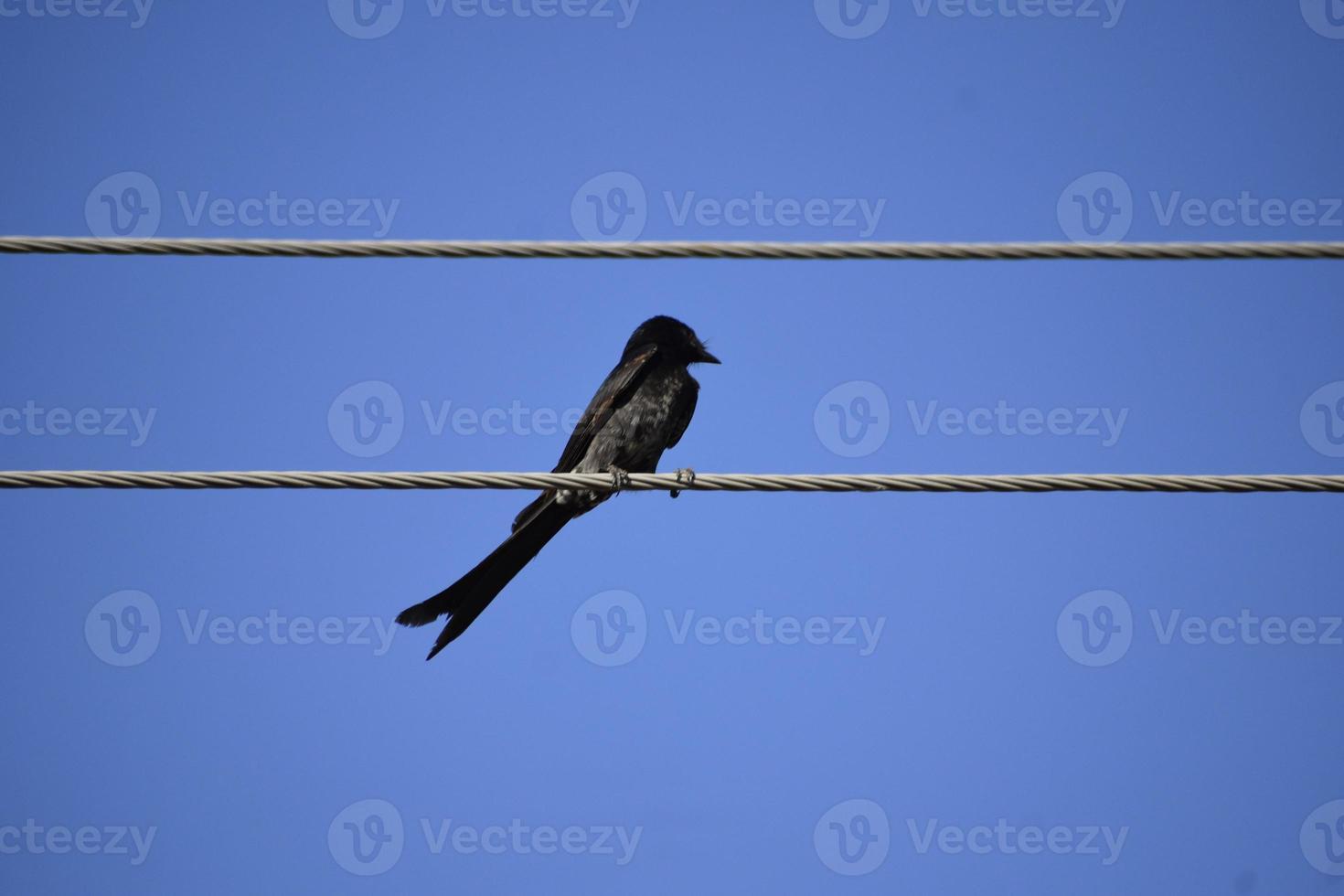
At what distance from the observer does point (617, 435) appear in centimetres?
676

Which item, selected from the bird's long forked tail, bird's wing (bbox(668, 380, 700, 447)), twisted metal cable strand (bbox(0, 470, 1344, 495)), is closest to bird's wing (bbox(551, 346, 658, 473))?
bird's wing (bbox(668, 380, 700, 447))

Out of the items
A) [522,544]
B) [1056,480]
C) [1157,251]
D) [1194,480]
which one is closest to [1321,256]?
[1157,251]

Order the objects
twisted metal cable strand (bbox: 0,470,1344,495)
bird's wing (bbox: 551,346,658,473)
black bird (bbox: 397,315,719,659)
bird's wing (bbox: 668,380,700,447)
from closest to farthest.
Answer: twisted metal cable strand (bbox: 0,470,1344,495) < black bird (bbox: 397,315,719,659) < bird's wing (bbox: 551,346,658,473) < bird's wing (bbox: 668,380,700,447)

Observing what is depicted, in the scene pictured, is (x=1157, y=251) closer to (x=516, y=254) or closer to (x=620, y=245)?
(x=620, y=245)

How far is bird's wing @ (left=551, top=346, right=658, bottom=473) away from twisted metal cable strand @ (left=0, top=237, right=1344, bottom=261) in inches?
104

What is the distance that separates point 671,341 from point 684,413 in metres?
0.45

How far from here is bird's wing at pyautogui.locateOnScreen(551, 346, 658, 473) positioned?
6781 millimetres

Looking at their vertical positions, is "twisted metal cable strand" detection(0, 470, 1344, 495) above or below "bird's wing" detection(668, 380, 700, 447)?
below

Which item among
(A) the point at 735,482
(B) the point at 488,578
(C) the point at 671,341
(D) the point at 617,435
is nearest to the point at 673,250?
(A) the point at 735,482

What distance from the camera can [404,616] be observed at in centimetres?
508

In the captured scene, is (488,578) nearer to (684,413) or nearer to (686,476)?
(686,476)

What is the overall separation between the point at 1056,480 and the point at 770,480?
884mm

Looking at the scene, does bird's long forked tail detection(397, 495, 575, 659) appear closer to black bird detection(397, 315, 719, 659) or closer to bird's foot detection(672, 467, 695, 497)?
black bird detection(397, 315, 719, 659)

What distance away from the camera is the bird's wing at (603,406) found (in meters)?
6.78
